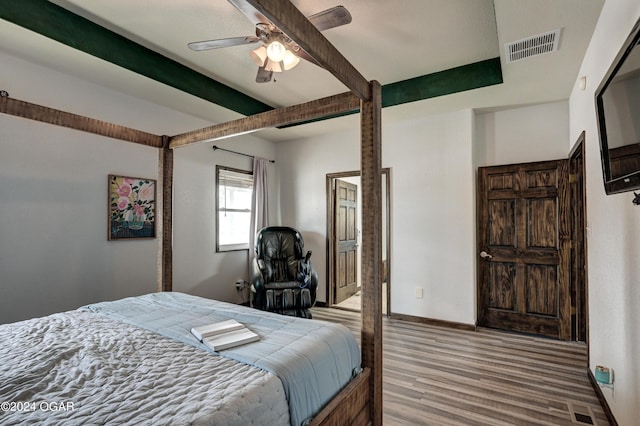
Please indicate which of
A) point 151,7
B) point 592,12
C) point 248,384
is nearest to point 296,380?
point 248,384

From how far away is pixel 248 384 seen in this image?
1085 millimetres

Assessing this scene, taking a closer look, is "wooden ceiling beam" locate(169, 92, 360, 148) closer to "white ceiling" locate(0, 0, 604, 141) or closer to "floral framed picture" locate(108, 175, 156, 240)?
"white ceiling" locate(0, 0, 604, 141)

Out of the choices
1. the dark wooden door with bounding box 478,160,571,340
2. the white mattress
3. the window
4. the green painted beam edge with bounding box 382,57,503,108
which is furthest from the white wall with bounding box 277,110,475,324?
the white mattress

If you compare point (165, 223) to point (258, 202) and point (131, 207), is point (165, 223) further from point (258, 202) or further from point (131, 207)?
point (258, 202)

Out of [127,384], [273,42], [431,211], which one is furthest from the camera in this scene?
[431,211]

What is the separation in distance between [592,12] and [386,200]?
8.66ft

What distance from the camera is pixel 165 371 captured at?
1185mm

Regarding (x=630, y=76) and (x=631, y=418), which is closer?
(x=630, y=76)

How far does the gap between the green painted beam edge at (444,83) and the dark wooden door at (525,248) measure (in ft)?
3.68

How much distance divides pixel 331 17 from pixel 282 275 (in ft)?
10.5

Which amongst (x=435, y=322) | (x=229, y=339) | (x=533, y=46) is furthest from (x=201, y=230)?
(x=533, y=46)

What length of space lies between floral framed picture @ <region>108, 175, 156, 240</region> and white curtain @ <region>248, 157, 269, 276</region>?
1480 millimetres

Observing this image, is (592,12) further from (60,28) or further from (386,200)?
(60,28)

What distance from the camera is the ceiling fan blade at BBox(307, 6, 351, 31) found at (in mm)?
1792
